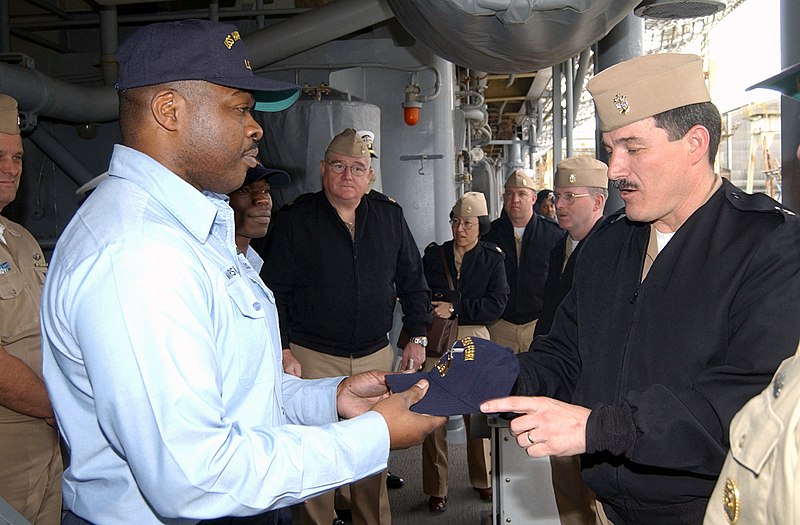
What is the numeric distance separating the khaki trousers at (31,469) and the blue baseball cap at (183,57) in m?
1.55

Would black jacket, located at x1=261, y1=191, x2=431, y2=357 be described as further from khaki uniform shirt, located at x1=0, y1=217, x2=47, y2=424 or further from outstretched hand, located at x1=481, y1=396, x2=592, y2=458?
outstretched hand, located at x1=481, y1=396, x2=592, y2=458

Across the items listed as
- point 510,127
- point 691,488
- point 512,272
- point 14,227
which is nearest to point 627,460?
point 691,488

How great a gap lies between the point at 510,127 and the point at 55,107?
19.6m

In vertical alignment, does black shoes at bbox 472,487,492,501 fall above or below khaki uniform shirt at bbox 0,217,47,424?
below

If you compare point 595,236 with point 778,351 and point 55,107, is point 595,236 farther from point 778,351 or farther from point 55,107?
point 55,107

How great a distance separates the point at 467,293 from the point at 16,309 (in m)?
2.93

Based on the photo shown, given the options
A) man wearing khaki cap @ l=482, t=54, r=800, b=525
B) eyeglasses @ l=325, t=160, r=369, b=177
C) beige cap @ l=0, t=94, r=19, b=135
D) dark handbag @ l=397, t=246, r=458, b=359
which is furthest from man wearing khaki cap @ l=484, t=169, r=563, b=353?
beige cap @ l=0, t=94, r=19, b=135

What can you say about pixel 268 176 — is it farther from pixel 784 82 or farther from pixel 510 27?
pixel 784 82

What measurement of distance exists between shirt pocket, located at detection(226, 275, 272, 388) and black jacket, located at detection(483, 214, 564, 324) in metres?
3.58

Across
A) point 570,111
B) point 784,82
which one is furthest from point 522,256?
point 784,82

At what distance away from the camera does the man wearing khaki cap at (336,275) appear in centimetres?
392

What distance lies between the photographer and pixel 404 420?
5.41ft

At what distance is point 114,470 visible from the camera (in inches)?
56.6

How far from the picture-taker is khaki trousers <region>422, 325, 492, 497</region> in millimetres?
4477
